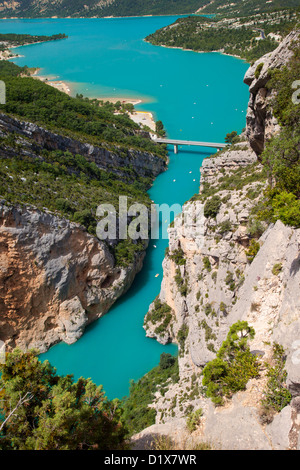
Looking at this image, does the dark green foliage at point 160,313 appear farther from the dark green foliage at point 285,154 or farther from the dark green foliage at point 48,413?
the dark green foliage at point 48,413

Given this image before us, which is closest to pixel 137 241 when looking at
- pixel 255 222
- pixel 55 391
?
pixel 255 222

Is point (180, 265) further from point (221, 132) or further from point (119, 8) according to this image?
point (119, 8)

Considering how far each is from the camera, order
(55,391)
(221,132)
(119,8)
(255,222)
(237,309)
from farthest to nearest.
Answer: (119,8), (221,132), (255,222), (237,309), (55,391)

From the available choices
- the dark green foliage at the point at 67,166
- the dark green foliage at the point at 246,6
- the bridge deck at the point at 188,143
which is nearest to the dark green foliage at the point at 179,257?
the dark green foliage at the point at 67,166

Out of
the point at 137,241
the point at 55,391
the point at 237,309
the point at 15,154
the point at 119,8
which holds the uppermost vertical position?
the point at 119,8

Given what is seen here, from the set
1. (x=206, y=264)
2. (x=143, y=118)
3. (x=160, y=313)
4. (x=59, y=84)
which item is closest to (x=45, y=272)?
(x=160, y=313)

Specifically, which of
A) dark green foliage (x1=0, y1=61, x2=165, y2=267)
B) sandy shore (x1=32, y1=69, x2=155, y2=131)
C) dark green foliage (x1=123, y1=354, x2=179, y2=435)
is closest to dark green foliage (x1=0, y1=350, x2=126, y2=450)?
dark green foliage (x1=123, y1=354, x2=179, y2=435)

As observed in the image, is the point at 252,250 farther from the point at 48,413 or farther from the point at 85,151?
→ the point at 85,151
